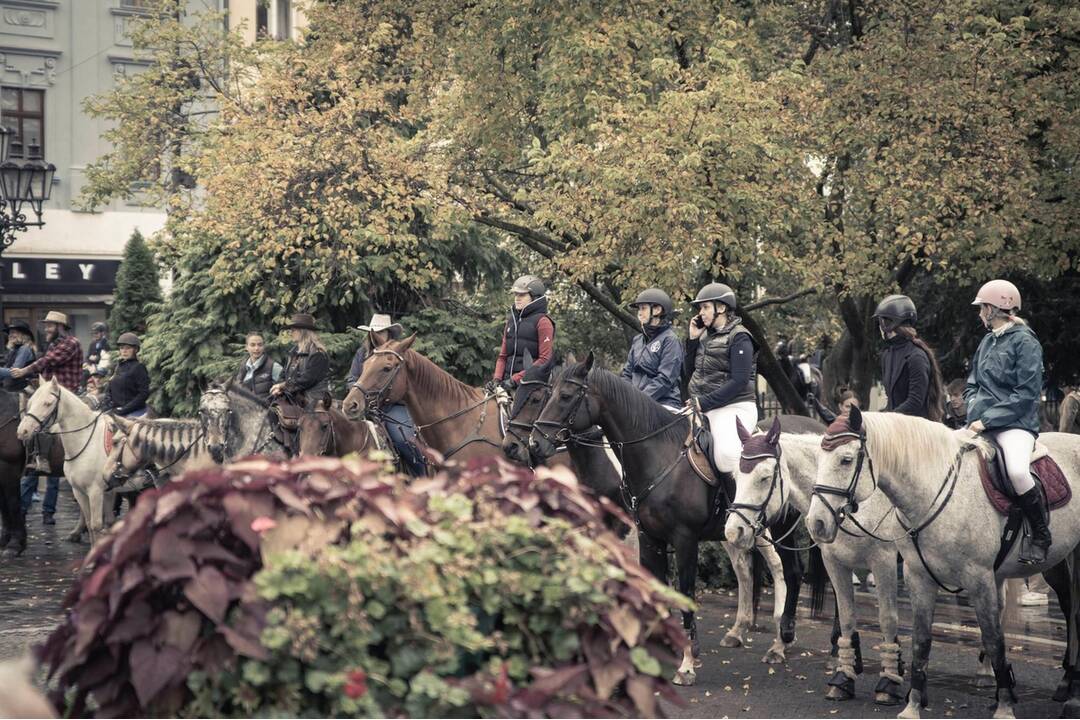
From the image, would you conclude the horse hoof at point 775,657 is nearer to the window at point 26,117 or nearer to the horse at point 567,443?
the horse at point 567,443

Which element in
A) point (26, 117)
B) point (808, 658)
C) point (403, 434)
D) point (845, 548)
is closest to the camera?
point (845, 548)

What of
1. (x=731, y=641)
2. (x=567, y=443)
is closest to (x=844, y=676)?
(x=731, y=641)

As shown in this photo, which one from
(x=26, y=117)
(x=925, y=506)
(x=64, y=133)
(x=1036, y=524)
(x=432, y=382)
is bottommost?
(x=1036, y=524)

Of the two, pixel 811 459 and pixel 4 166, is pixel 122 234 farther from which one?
pixel 811 459

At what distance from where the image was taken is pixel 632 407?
1023 cm

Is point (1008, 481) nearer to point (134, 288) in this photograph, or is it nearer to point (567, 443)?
point (567, 443)

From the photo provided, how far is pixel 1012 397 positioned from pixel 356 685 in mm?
5975

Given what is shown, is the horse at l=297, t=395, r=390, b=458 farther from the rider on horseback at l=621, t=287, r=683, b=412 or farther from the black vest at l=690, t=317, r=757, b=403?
the black vest at l=690, t=317, r=757, b=403

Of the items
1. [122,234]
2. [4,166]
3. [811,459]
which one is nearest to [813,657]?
[811,459]

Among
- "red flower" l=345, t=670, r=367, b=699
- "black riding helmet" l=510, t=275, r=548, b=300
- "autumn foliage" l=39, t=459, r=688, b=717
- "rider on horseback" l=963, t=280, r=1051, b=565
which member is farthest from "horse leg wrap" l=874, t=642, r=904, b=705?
"red flower" l=345, t=670, r=367, b=699

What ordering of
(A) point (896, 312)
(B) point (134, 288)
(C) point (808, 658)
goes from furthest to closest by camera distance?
(B) point (134, 288), (C) point (808, 658), (A) point (896, 312)

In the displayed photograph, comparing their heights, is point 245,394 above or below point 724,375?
below

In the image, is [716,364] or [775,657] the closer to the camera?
[775,657]

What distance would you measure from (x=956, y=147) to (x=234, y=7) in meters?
25.9
